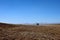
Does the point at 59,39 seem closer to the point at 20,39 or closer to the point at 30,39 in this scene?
the point at 30,39

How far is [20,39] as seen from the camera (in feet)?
56.4

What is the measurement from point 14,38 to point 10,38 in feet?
2.04

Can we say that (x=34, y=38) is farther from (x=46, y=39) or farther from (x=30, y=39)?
(x=46, y=39)

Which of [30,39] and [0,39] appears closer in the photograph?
[0,39]

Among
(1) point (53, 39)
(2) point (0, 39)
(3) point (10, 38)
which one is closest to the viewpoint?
(2) point (0, 39)

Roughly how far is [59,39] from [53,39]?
1.37 meters

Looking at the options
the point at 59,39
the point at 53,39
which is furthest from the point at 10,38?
the point at 59,39

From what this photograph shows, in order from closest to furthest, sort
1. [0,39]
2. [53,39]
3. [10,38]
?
[0,39] → [10,38] → [53,39]

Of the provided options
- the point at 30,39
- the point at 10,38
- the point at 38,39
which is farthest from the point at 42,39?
the point at 10,38

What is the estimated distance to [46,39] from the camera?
1806 centimetres

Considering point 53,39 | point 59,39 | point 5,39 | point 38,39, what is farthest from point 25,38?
point 59,39

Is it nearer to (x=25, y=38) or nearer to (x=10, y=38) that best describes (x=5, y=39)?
(x=10, y=38)

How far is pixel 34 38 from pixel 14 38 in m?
3.26

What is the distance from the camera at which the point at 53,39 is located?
18531mm
